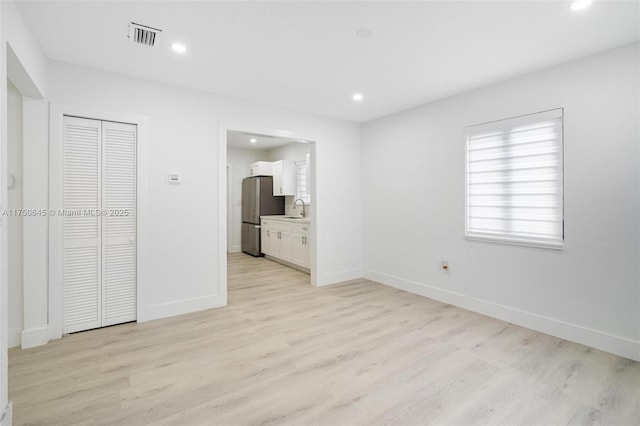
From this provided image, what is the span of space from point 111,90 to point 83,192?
42.0 inches

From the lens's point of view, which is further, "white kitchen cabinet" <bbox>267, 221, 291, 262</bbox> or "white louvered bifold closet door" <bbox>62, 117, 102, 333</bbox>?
"white kitchen cabinet" <bbox>267, 221, 291, 262</bbox>

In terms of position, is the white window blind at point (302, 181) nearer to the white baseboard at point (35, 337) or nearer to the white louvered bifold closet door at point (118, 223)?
the white louvered bifold closet door at point (118, 223)

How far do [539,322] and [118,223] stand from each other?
4396mm

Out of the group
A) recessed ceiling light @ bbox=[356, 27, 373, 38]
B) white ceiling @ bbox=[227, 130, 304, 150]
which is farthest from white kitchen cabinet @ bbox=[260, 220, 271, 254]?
recessed ceiling light @ bbox=[356, 27, 373, 38]

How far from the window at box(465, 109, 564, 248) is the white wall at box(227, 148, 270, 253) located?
566cm

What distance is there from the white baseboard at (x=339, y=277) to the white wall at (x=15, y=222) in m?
3.30

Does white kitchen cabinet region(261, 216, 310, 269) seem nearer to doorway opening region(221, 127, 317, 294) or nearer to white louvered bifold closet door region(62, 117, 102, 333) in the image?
doorway opening region(221, 127, 317, 294)

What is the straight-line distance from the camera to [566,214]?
282cm

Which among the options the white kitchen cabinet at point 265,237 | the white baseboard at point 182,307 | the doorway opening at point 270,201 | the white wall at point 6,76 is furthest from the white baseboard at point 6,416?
the white kitchen cabinet at point 265,237

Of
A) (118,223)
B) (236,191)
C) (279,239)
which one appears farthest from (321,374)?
(236,191)

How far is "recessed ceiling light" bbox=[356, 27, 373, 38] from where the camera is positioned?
7.54 feet

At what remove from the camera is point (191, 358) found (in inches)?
98.1

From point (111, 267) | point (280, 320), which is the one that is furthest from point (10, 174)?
point (280, 320)

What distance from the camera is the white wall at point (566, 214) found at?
2.51 m
